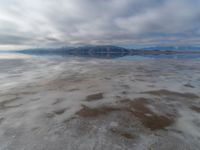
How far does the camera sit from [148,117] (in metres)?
4.47

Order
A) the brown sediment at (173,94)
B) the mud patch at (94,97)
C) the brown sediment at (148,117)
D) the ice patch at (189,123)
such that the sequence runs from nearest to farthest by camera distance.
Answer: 1. the ice patch at (189,123)
2. the brown sediment at (148,117)
3. the mud patch at (94,97)
4. the brown sediment at (173,94)

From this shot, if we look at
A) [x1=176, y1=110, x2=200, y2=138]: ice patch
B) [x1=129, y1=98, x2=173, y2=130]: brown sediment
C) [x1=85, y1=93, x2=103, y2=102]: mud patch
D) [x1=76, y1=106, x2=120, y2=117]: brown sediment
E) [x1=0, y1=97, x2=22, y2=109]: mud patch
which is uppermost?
[x1=0, y1=97, x2=22, y2=109]: mud patch

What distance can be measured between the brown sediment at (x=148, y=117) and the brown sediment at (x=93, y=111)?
2.71 ft

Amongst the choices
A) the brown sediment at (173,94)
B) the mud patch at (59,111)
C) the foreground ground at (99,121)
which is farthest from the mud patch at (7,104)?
the brown sediment at (173,94)

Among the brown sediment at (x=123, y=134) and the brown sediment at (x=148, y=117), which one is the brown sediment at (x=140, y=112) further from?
the brown sediment at (x=123, y=134)

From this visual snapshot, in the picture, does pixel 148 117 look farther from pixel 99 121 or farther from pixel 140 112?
pixel 99 121

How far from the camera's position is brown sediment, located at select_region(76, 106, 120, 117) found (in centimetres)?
469

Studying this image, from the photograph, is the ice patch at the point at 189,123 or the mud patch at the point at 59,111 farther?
the mud patch at the point at 59,111

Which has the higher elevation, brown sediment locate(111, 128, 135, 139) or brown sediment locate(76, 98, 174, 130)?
brown sediment locate(76, 98, 174, 130)

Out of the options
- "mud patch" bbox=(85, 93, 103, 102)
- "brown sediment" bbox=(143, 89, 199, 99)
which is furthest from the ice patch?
"mud patch" bbox=(85, 93, 103, 102)

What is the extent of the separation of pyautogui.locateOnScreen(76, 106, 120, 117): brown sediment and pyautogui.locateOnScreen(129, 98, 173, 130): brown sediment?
0.83 m

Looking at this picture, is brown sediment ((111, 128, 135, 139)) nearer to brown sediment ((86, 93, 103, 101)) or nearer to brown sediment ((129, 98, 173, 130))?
brown sediment ((129, 98, 173, 130))

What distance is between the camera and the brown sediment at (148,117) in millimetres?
4012

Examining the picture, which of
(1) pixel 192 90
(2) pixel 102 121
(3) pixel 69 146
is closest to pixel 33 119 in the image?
(3) pixel 69 146
